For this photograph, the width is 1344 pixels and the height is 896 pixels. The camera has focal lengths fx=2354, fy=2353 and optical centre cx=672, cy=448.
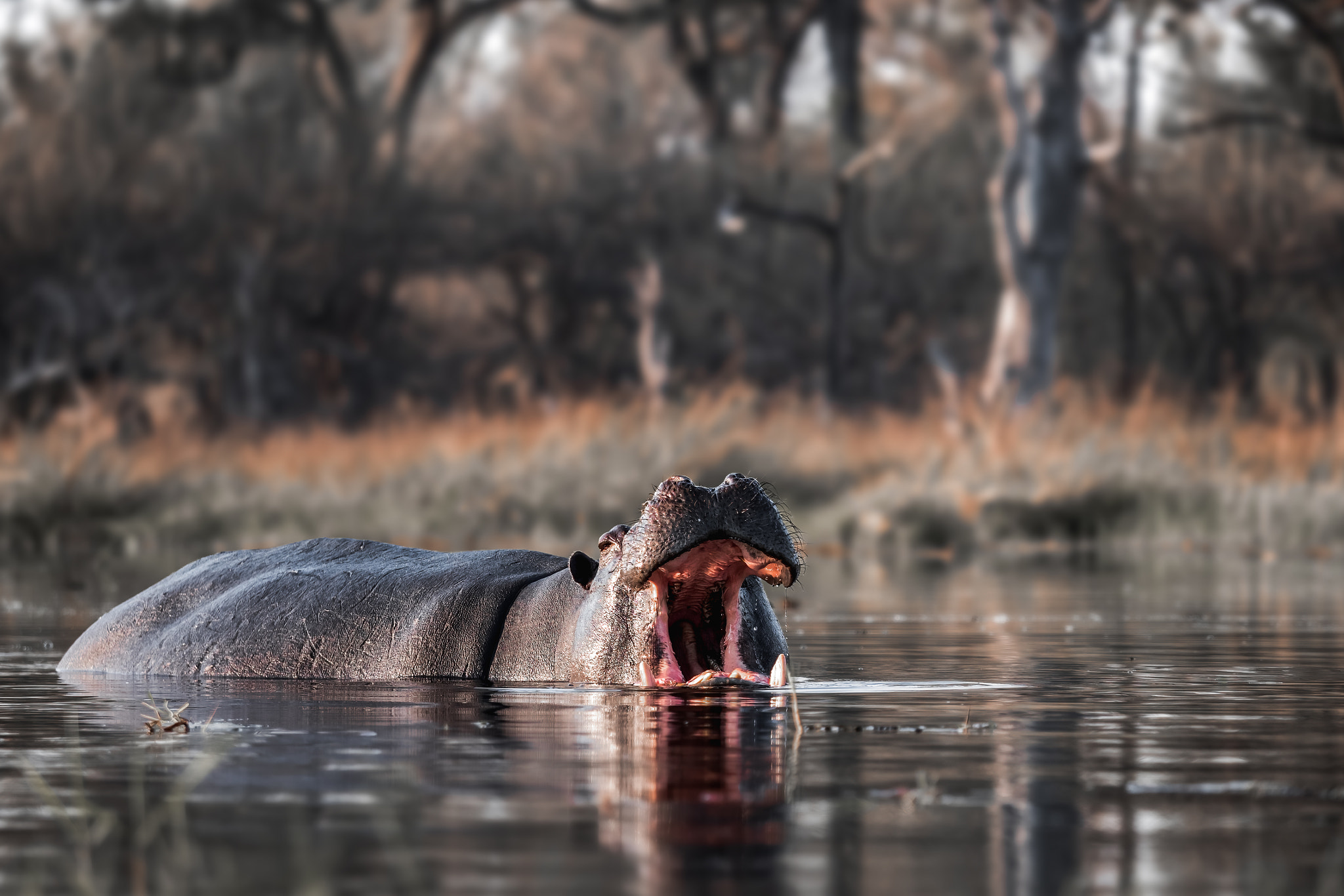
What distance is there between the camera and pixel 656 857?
14.0 ft

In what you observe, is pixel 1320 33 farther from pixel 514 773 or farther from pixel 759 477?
pixel 514 773

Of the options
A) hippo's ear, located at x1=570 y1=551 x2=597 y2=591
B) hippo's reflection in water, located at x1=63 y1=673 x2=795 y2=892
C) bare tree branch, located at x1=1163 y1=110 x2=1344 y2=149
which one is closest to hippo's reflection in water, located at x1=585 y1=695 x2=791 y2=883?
hippo's reflection in water, located at x1=63 y1=673 x2=795 y2=892

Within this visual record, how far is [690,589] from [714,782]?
2.91 m

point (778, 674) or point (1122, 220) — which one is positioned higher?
point (1122, 220)

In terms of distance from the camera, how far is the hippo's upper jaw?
7453mm

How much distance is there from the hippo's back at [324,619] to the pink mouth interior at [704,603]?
0.75m

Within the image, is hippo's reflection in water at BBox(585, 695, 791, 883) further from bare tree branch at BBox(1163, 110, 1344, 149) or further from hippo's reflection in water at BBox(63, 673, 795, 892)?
bare tree branch at BBox(1163, 110, 1344, 149)

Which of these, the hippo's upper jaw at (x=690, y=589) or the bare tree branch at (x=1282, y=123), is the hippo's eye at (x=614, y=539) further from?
the bare tree branch at (x=1282, y=123)

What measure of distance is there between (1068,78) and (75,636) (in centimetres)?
1402

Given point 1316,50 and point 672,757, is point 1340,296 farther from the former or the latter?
point 672,757

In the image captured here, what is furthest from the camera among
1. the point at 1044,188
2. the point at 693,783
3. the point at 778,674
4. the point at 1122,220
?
the point at 1122,220

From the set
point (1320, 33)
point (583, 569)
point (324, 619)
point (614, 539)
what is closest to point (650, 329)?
point (1320, 33)

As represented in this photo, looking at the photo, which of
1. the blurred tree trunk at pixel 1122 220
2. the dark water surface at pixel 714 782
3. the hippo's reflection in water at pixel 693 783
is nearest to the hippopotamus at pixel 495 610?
the dark water surface at pixel 714 782

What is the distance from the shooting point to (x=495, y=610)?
28.4ft
